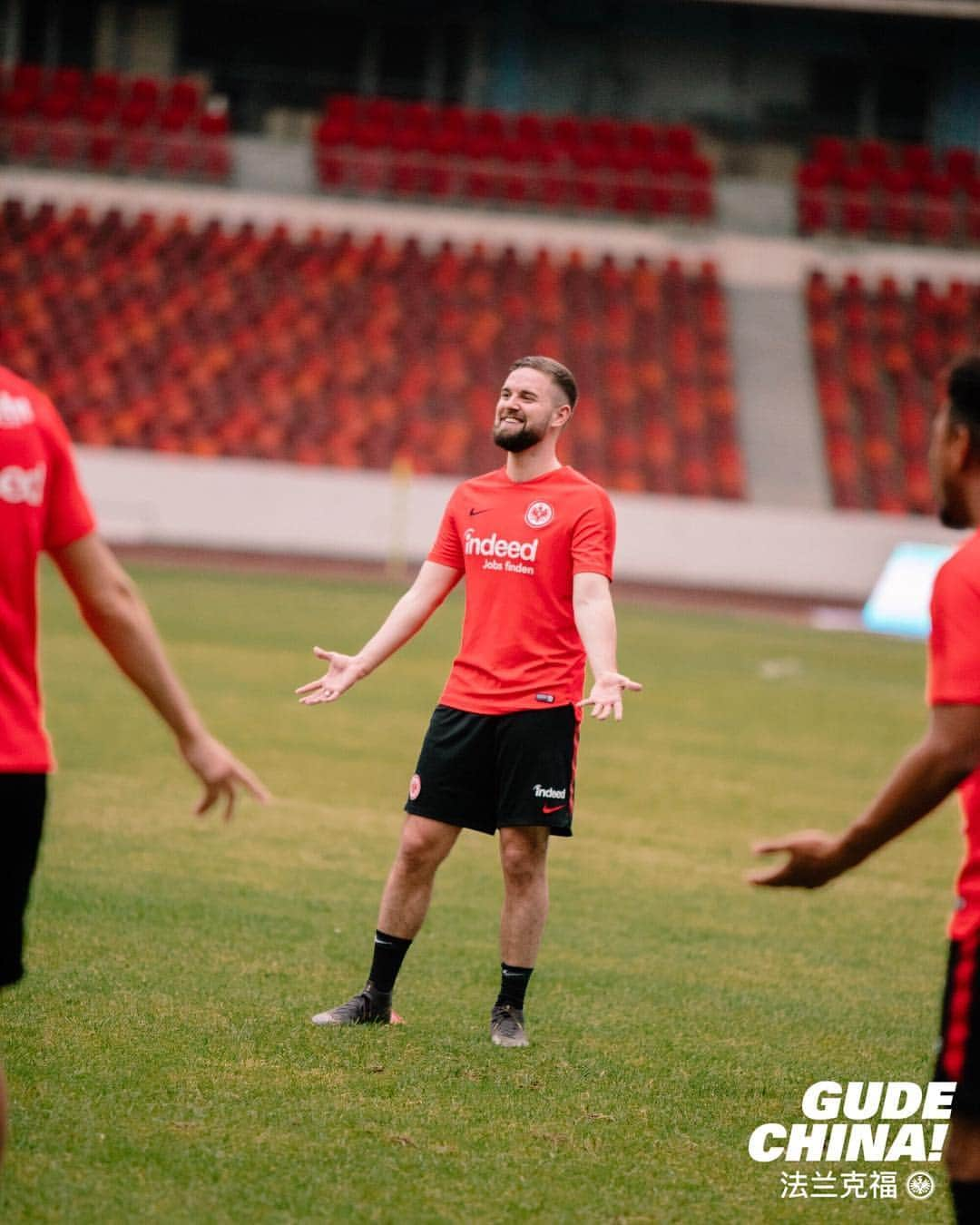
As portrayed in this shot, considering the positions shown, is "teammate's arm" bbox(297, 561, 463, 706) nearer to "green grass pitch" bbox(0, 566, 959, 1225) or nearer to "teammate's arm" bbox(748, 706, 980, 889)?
"green grass pitch" bbox(0, 566, 959, 1225)

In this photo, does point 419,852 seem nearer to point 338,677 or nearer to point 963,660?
point 338,677

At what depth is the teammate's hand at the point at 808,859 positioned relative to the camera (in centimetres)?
312

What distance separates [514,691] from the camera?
5.11m

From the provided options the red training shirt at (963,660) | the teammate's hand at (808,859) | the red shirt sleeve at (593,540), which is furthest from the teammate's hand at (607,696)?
the red training shirt at (963,660)

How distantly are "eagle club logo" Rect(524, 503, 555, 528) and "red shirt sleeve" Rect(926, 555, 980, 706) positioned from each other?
225 cm

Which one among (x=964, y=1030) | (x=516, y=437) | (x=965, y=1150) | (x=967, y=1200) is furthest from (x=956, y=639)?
(x=516, y=437)

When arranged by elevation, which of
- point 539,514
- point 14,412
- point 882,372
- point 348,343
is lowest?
point 539,514

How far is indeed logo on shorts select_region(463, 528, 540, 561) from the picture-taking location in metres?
5.12

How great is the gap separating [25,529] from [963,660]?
5.72ft

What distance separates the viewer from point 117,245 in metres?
27.5

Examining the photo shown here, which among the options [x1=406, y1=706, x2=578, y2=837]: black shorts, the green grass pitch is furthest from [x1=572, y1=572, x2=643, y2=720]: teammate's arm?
the green grass pitch

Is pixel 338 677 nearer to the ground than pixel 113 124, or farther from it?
nearer to the ground

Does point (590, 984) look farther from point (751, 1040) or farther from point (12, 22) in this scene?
point (12, 22)

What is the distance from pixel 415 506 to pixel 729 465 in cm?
500
